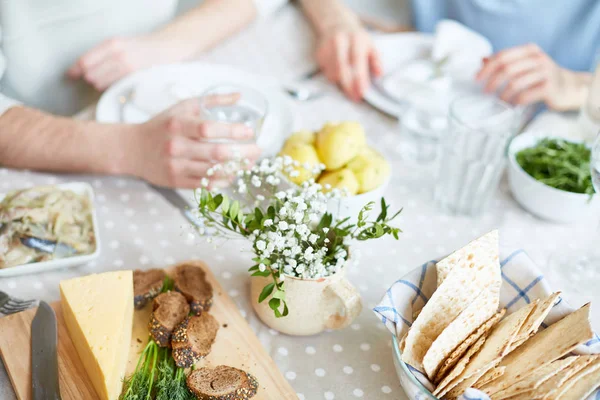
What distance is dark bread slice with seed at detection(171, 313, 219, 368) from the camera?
77cm

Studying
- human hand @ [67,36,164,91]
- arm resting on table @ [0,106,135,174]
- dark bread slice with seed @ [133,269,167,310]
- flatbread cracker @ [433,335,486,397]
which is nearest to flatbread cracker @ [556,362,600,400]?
flatbread cracker @ [433,335,486,397]

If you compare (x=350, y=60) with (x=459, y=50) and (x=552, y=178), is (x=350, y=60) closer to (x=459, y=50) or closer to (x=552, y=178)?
(x=459, y=50)

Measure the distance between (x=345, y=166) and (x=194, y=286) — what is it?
Result: 327mm

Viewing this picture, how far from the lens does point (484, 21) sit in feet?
5.68

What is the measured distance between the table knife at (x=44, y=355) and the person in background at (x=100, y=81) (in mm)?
339

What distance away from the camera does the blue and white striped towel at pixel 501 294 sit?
0.74 m

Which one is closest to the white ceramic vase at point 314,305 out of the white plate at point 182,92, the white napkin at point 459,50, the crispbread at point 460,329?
the crispbread at point 460,329

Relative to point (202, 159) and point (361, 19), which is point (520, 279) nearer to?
point (202, 159)

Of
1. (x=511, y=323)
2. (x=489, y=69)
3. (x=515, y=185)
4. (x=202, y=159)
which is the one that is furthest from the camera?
(x=489, y=69)

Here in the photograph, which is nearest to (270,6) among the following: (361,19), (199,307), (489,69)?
(361,19)

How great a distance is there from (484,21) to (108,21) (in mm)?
1083

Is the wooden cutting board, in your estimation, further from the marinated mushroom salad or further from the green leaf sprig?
the green leaf sprig

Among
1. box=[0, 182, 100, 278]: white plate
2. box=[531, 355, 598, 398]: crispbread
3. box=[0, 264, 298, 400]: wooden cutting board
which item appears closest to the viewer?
box=[531, 355, 598, 398]: crispbread

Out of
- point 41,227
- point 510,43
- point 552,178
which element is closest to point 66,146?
point 41,227
